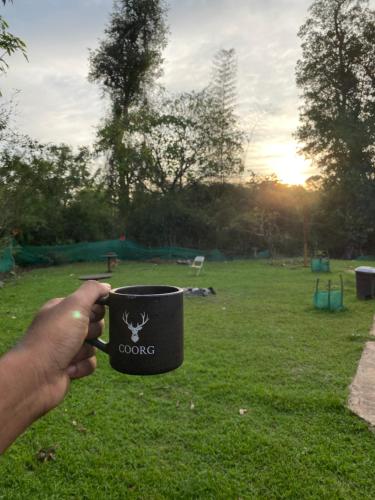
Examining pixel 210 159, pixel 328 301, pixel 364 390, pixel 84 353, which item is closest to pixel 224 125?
pixel 210 159

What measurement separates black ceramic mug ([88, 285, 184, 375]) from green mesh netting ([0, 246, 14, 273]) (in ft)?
39.4

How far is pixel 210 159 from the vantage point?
62.6 ft

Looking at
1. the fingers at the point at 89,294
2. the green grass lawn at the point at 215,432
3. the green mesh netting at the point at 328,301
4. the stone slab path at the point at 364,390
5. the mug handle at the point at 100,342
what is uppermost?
the fingers at the point at 89,294

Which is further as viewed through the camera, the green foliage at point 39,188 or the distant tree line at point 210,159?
the distant tree line at point 210,159

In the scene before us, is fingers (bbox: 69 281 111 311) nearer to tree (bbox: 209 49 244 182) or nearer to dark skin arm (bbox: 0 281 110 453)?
dark skin arm (bbox: 0 281 110 453)

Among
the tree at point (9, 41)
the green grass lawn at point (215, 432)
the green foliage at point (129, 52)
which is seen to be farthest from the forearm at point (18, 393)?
the green foliage at point (129, 52)

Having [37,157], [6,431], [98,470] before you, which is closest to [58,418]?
[98,470]

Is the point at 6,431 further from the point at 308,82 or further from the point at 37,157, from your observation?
the point at 308,82

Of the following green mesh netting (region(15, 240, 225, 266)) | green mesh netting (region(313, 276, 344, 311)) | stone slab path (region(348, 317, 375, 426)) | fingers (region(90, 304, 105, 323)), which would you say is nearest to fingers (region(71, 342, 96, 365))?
fingers (region(90, 304, 105, 323))

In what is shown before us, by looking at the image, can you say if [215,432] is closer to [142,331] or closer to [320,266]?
[142,331]

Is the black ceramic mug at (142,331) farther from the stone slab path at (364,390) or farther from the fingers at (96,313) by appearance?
the stone slab path at (364,390)

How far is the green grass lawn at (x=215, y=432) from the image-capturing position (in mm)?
1988

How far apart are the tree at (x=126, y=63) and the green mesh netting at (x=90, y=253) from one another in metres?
3.40

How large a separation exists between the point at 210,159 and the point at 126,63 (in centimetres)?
659
